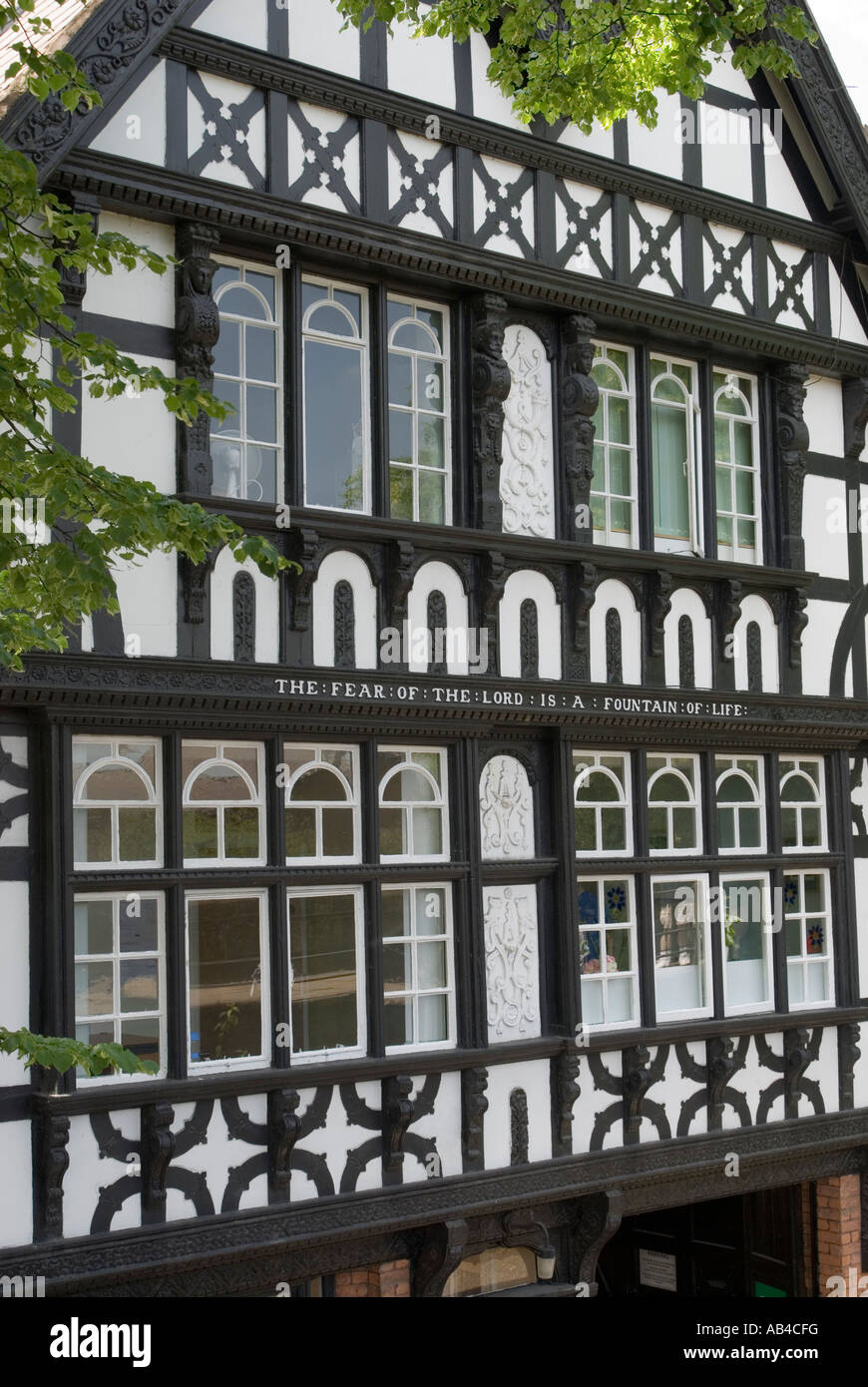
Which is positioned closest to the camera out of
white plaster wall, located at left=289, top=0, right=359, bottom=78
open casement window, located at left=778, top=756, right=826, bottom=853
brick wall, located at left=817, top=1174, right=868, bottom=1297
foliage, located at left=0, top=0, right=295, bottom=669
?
foliage, located at left=0, top=0, right=295, bottom=669

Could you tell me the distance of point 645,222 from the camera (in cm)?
1219

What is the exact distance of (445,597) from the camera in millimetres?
10875

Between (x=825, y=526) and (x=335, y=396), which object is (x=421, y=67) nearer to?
(x=335, y=396)

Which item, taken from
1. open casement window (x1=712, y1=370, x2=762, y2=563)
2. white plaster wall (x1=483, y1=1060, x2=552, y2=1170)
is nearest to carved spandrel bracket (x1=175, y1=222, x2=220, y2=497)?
white plaster wall (x1=483, y1=1060, x2=552, y2=1170)

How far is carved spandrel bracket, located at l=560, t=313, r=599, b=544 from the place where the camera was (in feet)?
37.7

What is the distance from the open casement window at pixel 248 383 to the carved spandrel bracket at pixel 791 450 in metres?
4.42

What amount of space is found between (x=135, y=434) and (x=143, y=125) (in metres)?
1.76

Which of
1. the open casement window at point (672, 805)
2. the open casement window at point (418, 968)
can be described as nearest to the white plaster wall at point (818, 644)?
the open casement window at point (672, 805)

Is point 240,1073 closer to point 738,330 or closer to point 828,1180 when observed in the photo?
point 828,1180

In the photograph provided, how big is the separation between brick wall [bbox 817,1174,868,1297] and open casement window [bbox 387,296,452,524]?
20.4 feet

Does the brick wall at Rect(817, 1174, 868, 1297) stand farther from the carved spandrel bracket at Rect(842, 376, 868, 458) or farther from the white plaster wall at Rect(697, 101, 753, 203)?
the white plaster wall at Rect(697, 101, 753, 203)

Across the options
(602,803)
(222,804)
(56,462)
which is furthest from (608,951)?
(56,462)
